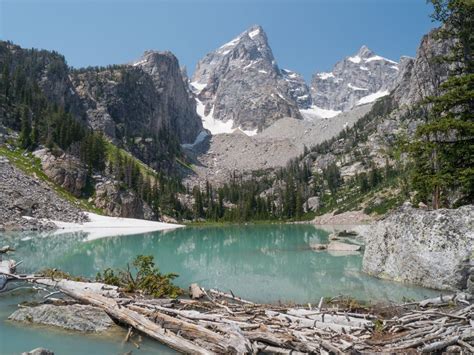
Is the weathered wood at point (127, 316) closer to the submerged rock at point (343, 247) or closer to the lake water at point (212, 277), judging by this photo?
the lake water at point (212, 277)

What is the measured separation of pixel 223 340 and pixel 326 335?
119 inches

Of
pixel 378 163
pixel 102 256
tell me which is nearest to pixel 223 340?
pixel 102 256

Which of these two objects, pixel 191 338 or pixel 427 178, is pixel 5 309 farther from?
pixel 427 178

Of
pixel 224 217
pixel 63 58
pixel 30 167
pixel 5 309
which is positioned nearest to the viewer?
pixel 5 309

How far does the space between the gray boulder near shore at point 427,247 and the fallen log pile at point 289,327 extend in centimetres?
600

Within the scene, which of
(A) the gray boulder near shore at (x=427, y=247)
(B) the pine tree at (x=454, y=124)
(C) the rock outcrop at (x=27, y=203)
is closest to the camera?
(A) the gray boulder near shore at (x=427, y=247)

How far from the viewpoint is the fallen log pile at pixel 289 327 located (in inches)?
416

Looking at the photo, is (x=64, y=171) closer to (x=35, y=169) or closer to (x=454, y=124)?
(x=35, y=169)

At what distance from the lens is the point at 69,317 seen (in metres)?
14.3

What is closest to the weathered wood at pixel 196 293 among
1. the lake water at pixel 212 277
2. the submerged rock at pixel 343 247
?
the lake water at pixel 212 277

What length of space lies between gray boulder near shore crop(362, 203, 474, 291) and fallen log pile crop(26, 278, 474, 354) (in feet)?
19.7

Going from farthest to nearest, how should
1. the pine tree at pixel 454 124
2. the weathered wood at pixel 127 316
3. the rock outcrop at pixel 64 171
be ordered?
1. the rock outcrop at pixel 64 171
2. the pine tree at pixel 454 124
3. the weathered wood at pixel 127 316

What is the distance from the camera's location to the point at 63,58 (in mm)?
193500

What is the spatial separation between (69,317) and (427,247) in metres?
19.0
